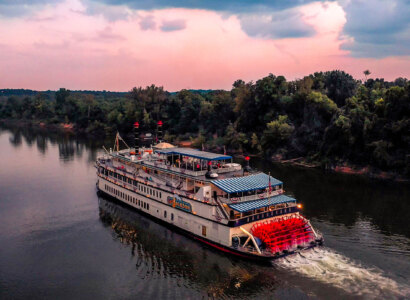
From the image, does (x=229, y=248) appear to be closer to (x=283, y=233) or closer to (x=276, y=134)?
(x=283, y=233)

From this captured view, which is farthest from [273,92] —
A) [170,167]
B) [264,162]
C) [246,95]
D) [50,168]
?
[170,167]

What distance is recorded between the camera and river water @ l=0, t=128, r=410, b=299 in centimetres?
3120

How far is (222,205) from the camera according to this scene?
124 feet

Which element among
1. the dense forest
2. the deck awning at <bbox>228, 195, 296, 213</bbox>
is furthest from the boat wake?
the dense forest

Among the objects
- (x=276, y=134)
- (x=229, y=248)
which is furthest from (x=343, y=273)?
(x=276, y=134)

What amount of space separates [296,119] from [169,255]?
72.3 m

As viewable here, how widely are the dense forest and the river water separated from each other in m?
17.5

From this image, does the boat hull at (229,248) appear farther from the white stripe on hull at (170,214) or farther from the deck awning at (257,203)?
the deck awning at (257,203)

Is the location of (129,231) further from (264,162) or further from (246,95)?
(246,95)

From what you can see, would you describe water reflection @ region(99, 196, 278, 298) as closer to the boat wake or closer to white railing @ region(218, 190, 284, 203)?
the boat wake

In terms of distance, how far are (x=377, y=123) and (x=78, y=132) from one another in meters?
120

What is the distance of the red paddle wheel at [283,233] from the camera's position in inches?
1409

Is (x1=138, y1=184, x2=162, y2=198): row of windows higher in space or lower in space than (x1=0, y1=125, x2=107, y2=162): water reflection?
higher

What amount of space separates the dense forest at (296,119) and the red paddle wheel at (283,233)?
40363 millimetres
